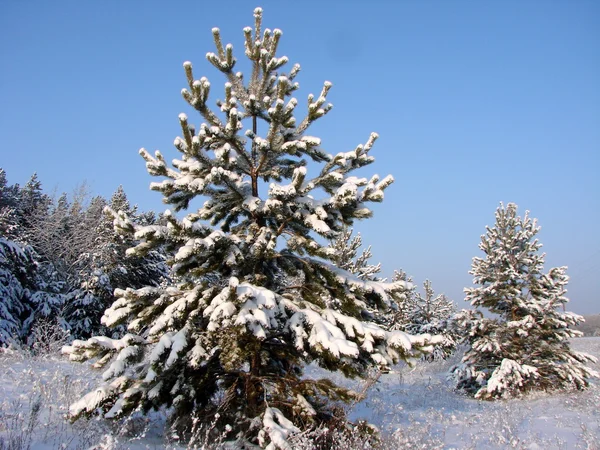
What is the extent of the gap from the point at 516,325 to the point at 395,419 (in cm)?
846

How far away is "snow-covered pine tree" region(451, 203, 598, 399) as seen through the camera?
47.2ft

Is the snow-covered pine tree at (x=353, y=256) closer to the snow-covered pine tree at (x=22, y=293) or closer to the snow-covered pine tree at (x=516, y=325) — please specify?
the snow-covered pine tree at (x=516, y=325)

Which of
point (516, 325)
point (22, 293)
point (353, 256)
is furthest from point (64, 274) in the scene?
point (516, 325)

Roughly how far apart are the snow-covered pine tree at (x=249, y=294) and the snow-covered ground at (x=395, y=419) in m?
0.46

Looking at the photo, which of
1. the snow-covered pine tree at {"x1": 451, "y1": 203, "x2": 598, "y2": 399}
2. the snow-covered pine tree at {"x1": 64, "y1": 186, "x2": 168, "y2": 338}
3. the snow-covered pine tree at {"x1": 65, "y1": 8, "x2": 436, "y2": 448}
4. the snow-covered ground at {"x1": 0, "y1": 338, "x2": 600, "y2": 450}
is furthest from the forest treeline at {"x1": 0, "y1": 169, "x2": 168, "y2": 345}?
the snow-covered pine tree at {"x1": 451, "y1": 203, "x2": 598, "y2": 399}

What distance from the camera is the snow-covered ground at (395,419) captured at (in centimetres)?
484

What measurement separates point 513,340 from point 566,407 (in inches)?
165

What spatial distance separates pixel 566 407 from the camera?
11.7 meters

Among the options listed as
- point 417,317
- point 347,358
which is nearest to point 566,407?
point 347,358

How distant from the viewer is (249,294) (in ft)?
16.6

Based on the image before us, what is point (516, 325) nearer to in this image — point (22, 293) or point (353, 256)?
point (353, 256)

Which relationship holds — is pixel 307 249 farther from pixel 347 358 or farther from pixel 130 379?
pixel 130 379

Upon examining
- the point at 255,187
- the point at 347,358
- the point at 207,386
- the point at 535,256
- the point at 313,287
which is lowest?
the point at 207,386

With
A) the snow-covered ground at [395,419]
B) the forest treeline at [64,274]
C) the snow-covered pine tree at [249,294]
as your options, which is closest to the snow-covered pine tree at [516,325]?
the snow-covered ground at [395,419]
